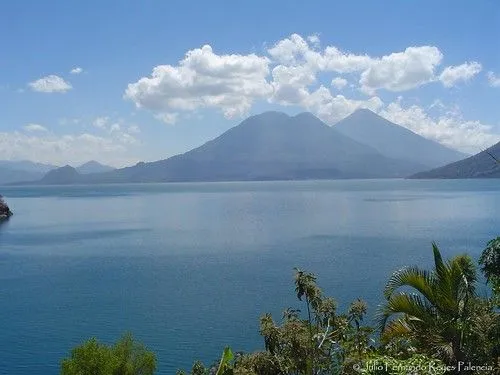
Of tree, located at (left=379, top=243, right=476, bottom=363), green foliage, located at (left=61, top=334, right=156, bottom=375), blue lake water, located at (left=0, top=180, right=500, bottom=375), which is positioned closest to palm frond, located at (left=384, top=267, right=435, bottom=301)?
tree, located at (left=379, top=243, right=476, bottom=363)

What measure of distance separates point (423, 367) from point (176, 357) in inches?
1363

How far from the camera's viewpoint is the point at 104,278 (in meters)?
71.8

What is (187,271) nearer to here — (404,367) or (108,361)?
(108,361)

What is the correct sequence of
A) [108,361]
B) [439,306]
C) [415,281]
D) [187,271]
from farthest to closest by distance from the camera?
[187,271] → [108,361] → [439,306] → [415,281]

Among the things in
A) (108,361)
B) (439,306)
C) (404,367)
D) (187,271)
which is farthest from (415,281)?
(187,271)

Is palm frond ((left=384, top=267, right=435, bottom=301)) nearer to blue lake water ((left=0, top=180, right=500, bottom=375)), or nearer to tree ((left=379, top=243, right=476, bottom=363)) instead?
tree ((left=379, top=243, right=476, bottom=363))

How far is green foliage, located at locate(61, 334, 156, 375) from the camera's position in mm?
31266

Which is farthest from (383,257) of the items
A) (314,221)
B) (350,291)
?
(314,221)

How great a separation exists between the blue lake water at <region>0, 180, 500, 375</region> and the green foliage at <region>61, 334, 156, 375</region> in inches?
166

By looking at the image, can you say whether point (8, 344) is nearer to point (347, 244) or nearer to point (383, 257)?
point (383, 257)

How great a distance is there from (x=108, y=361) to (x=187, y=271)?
4199cm

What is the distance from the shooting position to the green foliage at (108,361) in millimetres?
31266

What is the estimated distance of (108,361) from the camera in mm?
31719

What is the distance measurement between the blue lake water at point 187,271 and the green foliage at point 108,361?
423cm
